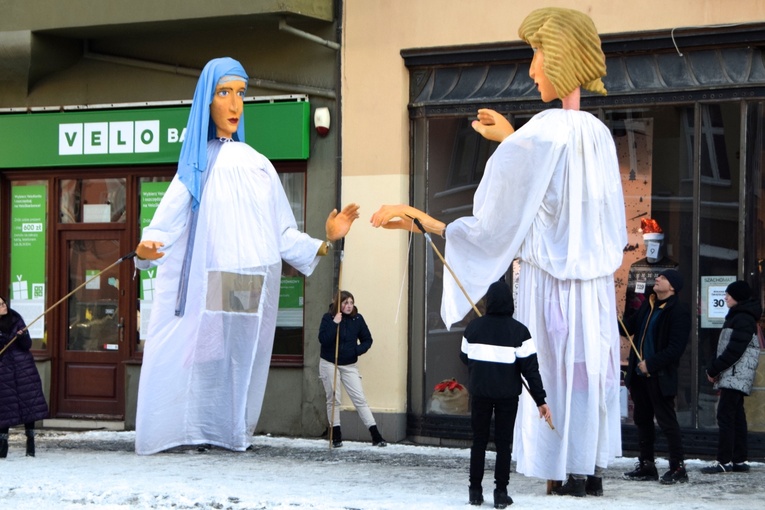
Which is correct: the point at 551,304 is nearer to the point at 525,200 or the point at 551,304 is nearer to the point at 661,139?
the point at 525,200

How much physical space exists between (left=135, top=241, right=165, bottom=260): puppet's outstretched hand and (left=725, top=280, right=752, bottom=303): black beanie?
15.5 feet

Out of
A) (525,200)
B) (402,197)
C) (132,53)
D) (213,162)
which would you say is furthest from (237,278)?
(132,53)

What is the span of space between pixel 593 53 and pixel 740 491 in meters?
3.41

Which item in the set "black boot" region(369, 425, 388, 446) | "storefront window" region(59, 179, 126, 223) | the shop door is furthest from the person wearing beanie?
"storefront window" region(59, 179, 126, 223)

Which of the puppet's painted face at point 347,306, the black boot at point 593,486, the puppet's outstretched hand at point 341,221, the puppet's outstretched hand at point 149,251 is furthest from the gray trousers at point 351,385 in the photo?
the black boot at point 593,486

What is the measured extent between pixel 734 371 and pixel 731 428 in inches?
18.5

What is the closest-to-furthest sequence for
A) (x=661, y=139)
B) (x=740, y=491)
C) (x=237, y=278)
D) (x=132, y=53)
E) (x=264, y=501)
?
(x=264, y=501), (x=740, y=491), (x=237, y=278), (x=661, y=139), (x=132, y=53)

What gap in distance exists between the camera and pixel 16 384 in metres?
12.0

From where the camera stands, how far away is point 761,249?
12125mm

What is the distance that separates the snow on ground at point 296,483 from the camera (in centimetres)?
907

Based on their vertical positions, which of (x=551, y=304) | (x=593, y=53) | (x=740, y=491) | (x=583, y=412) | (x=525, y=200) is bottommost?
(x=740, y=491)

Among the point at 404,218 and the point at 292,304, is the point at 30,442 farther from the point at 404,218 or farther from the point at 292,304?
the point at 404,218

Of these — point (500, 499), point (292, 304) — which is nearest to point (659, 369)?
point (500, 499)

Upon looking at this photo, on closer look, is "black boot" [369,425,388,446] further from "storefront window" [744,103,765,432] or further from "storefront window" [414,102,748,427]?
"storefront window" [744,103,765,432]
